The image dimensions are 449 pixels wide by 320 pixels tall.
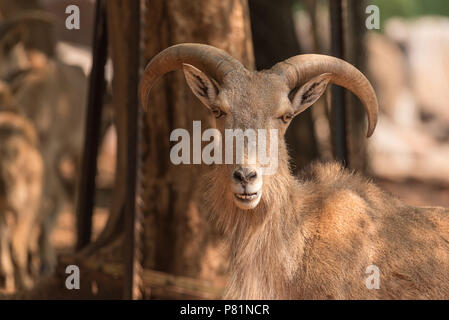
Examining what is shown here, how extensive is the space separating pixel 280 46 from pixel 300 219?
8034 mm

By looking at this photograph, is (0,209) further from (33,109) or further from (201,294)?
(201,294)

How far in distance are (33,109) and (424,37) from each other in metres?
19.0

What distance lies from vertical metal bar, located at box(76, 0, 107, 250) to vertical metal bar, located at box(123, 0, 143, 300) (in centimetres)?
96

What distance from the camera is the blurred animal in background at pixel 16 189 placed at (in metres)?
11.1

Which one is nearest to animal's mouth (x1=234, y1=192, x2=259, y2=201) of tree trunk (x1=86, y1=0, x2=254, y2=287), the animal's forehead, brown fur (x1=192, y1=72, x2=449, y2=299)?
brown fur (x1=192, y1=72, x2=449, y2=299)

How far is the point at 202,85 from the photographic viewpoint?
5027 mm

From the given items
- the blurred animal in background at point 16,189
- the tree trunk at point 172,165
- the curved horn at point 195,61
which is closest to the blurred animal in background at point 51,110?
the blurred animal in background at point 16,189

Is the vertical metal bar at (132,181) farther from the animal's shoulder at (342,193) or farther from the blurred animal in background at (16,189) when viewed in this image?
the blurred animal in background at (16,189)

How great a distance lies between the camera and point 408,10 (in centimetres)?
2875

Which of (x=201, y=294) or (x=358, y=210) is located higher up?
(x=358, y=210)

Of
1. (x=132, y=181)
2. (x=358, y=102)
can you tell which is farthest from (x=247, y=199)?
(x=358, y=102)

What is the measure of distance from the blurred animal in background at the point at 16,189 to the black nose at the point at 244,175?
7496mm

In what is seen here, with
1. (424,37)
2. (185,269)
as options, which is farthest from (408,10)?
(185,269)

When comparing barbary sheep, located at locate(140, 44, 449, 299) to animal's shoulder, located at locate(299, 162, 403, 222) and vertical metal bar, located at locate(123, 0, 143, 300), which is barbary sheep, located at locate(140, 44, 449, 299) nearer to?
animal's shoulder, located at locate(299, 162, 403, 222)
